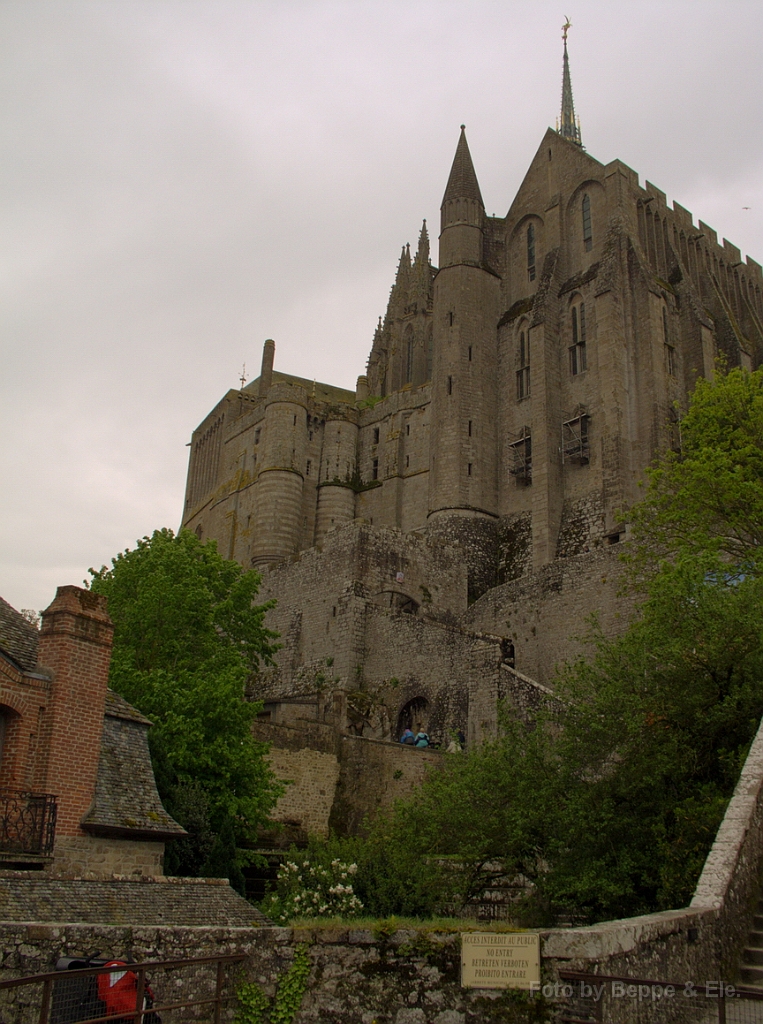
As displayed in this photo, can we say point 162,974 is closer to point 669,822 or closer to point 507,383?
point 669,822

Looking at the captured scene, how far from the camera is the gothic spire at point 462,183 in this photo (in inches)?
2080

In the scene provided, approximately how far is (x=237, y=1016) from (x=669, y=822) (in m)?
7.91

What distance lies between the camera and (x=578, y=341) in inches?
1831

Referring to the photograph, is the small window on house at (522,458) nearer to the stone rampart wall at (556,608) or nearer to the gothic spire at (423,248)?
the stone rampart wall at (556,608)

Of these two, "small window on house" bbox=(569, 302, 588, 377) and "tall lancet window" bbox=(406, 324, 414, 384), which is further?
"tall lancet window" bbox=(406, 324, 414, 384)

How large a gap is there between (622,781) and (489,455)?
35.3m

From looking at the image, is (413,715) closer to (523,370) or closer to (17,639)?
(17,639)

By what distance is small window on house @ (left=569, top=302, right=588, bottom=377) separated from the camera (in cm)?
4606

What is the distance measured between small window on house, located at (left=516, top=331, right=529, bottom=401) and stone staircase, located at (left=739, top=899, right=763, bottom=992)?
39935mm

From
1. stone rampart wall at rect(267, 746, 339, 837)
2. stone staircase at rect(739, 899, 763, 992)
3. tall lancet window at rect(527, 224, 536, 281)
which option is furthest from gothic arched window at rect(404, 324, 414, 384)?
stone staircase at rect(739, 899, 763, 992)

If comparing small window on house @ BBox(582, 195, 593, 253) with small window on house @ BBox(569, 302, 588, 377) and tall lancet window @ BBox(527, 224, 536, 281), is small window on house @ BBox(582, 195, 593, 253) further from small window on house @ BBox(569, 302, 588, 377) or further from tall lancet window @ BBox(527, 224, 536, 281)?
small window on house @ BBox(569, 302, 588, 377)

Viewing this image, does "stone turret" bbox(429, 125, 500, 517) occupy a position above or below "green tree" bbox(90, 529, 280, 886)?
above

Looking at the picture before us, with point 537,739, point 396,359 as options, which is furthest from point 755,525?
point 396,359

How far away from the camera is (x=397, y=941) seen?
25.7 feet
